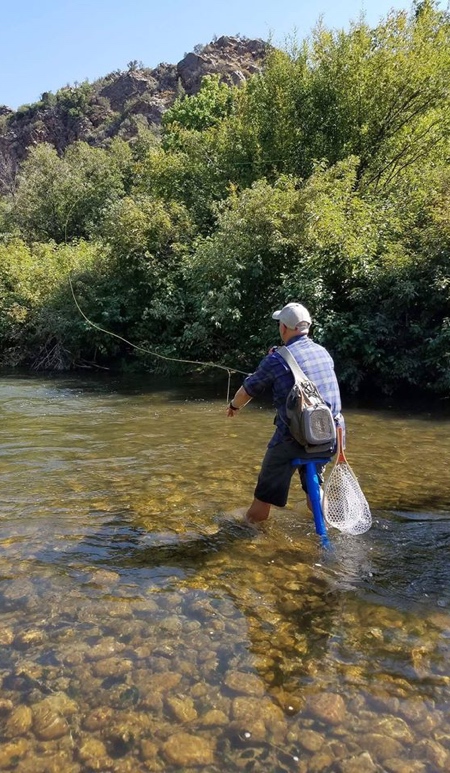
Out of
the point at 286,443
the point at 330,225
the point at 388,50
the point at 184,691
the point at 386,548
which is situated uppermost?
the point at 388,50

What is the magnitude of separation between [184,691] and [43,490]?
13.8 feet

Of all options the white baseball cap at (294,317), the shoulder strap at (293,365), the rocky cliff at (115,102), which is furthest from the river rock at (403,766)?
the rocky cliff at (115,102)

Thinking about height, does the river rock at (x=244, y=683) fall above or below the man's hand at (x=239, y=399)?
below

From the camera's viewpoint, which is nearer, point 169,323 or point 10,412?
point 10,412

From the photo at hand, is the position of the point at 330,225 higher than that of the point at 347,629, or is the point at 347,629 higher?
the point at 330,225

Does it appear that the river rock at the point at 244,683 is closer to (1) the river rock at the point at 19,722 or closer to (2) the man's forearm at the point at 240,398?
(1) the river rock at the point at 19,722

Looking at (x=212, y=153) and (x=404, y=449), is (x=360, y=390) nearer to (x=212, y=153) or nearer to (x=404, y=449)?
(x=404, y=449)

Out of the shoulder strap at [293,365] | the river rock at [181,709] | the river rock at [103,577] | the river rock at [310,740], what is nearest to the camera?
the river rock at [310,740]

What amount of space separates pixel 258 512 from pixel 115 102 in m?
128

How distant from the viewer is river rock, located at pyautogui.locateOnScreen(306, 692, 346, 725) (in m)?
3.04

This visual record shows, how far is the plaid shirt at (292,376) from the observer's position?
4.84 m

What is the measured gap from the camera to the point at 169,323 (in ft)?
65.0

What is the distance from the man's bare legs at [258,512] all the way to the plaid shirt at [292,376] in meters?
0.99

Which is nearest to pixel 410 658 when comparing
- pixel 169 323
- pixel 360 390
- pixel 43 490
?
pixel 43 490
